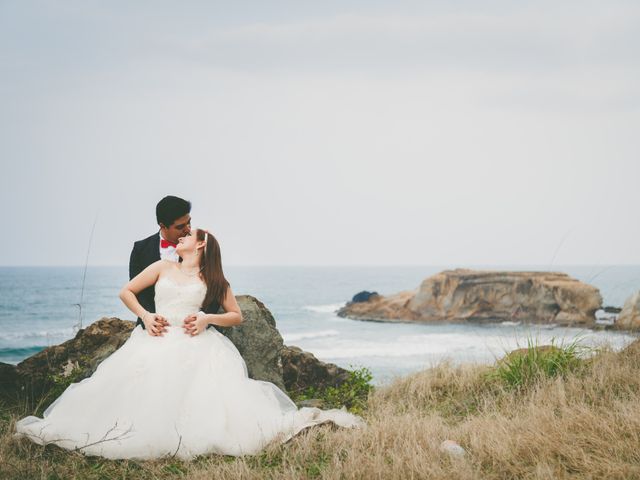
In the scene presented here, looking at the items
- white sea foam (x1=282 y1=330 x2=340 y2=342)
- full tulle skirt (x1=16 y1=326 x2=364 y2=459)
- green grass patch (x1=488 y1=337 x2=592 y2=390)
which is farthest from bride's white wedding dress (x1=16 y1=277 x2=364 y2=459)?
white sea foam (x1=282 y1=330 x2=340 y2=342)

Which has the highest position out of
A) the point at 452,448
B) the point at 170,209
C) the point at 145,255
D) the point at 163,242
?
the point at 170,209

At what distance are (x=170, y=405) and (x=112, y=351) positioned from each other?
241 centimetres

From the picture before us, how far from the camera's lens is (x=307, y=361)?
823 cm

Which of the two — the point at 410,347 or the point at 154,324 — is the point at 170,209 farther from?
the point at 410,347

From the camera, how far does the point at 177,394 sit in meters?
4.88

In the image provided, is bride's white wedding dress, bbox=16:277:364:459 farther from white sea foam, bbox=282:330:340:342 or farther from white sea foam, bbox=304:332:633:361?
white sea foam, bbox=282:330:340:342

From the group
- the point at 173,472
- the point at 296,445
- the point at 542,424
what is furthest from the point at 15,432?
the point at 542,424

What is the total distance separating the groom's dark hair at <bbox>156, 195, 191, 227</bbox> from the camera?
5289 millimetres

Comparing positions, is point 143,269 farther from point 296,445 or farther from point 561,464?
point 561,464

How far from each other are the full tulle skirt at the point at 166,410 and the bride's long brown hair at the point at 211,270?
414mm

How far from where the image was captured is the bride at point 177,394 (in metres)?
4.74

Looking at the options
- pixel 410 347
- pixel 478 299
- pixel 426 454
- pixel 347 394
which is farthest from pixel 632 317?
pixel 478 299

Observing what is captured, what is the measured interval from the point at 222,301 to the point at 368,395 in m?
3.53

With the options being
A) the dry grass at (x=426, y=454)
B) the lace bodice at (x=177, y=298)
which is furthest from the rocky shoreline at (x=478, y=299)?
the lace bodice at (x=177, y=298)
